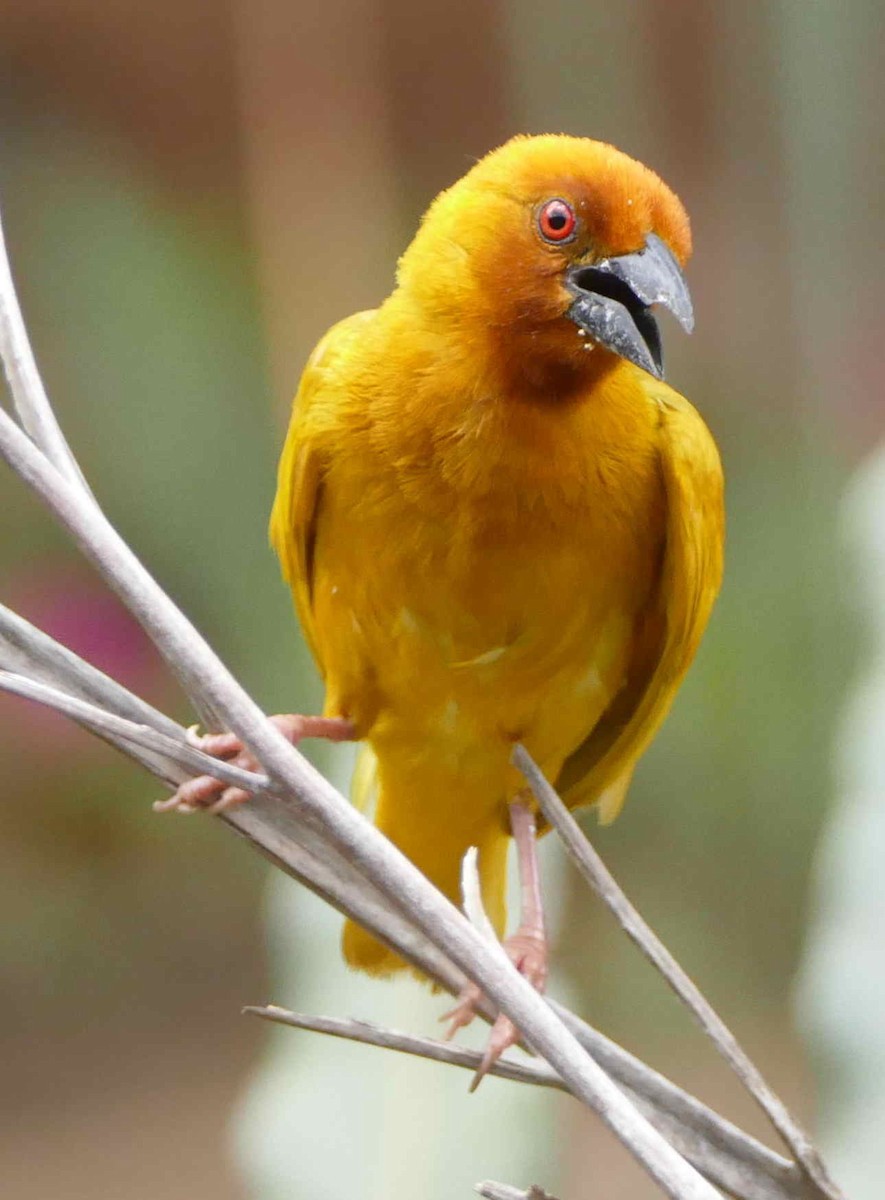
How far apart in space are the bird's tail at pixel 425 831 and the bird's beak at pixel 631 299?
17.5 inches

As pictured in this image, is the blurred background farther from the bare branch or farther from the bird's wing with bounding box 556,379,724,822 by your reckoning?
the bare branch

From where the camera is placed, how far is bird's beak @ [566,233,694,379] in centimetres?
90

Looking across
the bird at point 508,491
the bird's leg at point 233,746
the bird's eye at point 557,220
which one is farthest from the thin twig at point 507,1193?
the bird's eye at point 557,220

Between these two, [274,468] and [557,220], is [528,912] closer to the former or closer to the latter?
[557,220]

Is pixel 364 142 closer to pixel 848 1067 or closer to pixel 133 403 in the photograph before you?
pixel 133 403

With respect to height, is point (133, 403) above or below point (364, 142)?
below

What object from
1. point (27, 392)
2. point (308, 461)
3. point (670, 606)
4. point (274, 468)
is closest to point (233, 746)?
point (308, 461)

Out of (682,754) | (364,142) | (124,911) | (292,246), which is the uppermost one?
(364,142)

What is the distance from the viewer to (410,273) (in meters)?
1.09

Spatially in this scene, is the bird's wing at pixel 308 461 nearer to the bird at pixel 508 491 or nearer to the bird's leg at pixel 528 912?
the bird at pixel 508 491

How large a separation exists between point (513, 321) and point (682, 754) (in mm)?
1216

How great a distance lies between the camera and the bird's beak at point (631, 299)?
0.90 m

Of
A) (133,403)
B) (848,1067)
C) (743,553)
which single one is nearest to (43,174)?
(133,403)

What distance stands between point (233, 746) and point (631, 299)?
1.35 ft
